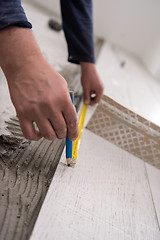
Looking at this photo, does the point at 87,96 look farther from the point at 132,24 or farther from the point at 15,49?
the point at 132,24

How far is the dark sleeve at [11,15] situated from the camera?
0.37 m

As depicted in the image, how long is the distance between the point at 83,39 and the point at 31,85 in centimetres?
64

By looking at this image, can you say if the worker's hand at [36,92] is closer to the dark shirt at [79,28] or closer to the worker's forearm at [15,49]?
the worker's forearm at [15,49]

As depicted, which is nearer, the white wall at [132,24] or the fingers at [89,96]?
the fingers at [89,96]

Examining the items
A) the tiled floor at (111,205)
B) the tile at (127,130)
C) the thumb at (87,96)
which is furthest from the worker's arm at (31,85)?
the thumb at (87,96)

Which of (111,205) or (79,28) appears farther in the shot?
(79,28)

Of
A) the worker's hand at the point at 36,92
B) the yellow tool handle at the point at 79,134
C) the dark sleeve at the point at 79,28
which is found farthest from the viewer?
the dark sleeve at the point at 79,28

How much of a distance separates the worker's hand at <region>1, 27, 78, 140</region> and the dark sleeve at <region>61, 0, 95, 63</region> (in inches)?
22.0

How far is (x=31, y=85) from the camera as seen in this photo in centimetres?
35

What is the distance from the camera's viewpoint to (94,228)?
0.42 m

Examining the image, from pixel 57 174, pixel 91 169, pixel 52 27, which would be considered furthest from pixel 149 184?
pixel 52 27

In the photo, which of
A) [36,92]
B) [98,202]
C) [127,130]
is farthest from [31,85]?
[127,130]

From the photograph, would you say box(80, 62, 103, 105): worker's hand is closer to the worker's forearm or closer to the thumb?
the thumb

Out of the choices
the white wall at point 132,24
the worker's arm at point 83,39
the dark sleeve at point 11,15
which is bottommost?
the white wall at point 132,24
